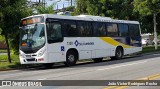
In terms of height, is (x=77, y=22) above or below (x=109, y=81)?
above

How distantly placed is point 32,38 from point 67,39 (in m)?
2.24

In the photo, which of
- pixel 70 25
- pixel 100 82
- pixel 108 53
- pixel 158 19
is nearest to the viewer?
pixel 100 82

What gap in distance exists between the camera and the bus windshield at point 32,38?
20.0m

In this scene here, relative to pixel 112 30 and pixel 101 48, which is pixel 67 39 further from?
pixel 112 30

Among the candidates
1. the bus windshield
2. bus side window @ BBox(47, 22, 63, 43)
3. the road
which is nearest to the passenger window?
bus side window @ BBox(47, 22, 63, 43)

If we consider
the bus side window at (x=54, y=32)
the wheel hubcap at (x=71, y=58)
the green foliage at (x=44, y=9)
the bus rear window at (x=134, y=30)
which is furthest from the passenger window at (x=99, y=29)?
the green foliage at (x=44, y=9)

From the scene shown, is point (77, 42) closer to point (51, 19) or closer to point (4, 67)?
point (51, 19)

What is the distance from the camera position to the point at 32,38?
20391 mm

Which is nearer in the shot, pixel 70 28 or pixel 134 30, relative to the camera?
pixel 70 28

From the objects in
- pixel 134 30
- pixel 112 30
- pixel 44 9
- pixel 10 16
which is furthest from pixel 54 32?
pixel 44 9

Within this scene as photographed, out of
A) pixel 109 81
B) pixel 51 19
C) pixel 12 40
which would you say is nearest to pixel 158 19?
pixel 12 40

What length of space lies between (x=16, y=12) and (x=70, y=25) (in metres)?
3.97

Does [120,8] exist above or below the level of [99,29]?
above

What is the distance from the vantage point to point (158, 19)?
139 ft
